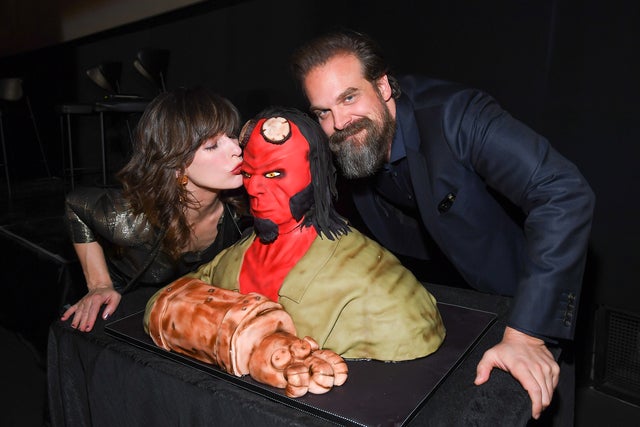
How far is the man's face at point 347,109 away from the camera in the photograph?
4.46ft

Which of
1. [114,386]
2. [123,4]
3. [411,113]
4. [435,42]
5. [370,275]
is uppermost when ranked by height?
[123,4]

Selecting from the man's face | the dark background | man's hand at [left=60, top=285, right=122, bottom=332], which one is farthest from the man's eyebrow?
the dark background

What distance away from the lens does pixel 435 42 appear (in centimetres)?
268

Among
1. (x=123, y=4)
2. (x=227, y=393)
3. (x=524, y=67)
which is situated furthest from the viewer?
(x=123, y=4)

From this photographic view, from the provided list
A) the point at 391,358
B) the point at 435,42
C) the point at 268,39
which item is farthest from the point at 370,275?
the point at 268,39

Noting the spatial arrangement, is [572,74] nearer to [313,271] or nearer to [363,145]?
[363,145]

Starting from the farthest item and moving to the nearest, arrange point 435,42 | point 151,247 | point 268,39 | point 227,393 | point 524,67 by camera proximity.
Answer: point 268,39
point 435,42
point 524,67
point 151,247
point 227,393

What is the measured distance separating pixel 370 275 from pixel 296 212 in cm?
22

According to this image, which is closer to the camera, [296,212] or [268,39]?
[296,212]

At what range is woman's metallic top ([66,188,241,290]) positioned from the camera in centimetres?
165

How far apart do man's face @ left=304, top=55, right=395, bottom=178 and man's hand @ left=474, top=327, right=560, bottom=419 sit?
60 centimetres

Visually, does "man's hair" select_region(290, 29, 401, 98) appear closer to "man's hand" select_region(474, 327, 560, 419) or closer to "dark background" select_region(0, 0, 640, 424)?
"man's hand" select_region(474, 327, 560, 419)

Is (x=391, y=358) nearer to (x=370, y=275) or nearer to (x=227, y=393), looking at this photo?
(x=370, y=275)

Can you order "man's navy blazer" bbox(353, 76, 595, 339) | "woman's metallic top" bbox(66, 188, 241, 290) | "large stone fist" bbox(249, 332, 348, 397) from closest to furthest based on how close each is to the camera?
1. "large stone fist" bbox(249, 332, 348, 397)
2. "man's navy blazer" bbox(353, 76, 595, 339)
3. "woman's metallic top" bbox(66, 188, 241, 290)
